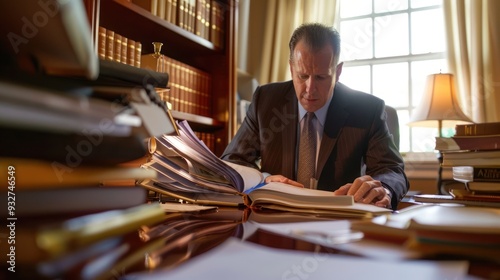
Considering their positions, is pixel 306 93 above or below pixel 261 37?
below

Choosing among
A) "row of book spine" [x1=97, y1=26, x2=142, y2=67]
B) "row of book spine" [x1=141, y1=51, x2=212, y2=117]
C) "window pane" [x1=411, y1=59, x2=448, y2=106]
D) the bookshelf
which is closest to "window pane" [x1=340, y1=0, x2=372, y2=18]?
"window pane" [x1=411, y1=59, x2=448, y2=106]

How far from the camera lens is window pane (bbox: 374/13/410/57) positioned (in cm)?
319

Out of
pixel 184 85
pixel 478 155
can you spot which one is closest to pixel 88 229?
pixel 478 155

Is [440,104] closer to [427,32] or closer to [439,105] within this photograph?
[439,105]

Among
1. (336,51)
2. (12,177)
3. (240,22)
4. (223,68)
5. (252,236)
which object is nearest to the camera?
(12,177)

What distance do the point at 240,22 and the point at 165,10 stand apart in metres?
1.39

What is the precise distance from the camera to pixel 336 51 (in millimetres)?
1571

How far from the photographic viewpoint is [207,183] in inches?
33.0

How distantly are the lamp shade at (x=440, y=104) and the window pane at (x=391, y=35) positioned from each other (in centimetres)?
72

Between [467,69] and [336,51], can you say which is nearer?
[336,51]

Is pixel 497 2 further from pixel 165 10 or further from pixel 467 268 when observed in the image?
pixel 467 268

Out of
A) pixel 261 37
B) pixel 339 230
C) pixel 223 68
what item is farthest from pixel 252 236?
pixel 261 37

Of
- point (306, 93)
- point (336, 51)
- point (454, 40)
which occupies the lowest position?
point (306, 93)

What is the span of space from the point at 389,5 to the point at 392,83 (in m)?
0.61
